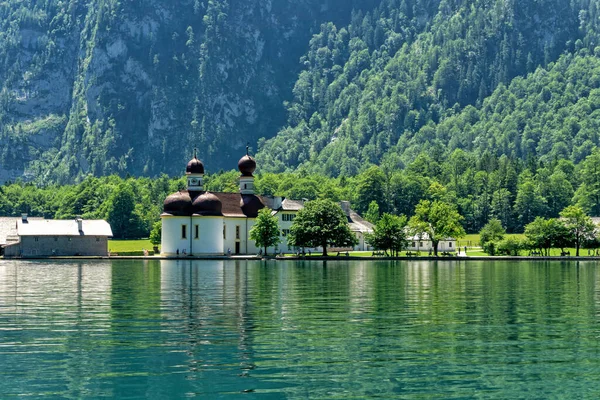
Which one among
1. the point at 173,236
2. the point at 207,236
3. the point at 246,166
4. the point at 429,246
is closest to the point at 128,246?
the point at 246,166

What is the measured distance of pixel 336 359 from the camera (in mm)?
31844

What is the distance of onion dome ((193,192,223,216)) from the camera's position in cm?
15188

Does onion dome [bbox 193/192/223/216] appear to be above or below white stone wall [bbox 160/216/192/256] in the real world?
above

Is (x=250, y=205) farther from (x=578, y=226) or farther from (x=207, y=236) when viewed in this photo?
(x=578, y=226)

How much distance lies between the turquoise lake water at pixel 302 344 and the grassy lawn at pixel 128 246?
109776 mm

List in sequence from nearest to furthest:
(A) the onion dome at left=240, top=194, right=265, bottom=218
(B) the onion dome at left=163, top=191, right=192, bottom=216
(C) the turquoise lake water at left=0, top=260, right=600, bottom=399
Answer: (C) the turquoise lake water at left=0, top=260, right=600, bottom=399
(B) the onion dome at left=163, top=191, right=192, bottom=216
(A) the onion dome at left=240, top=194, right=265, bottom=218

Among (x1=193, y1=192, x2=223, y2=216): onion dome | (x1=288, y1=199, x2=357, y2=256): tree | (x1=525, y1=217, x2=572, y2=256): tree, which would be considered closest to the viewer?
(x1=288, y1=199, x2=357, y2=256): tree

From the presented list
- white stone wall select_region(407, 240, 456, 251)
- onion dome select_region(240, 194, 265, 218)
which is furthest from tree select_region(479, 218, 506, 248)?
onion dome select_region(240, 194, 265, 218)

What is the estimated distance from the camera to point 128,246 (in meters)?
180

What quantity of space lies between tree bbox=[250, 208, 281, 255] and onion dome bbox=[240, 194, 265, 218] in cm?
1386

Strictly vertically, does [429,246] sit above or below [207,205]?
below

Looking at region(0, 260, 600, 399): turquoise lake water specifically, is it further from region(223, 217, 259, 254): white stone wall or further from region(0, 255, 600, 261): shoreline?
region(223, 217, 259, 254): white stone wall

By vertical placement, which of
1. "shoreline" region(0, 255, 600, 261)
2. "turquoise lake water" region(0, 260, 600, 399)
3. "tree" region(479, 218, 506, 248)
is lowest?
"turquoise lake water" region(0, 260, 600, 399)

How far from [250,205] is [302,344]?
124 meters
